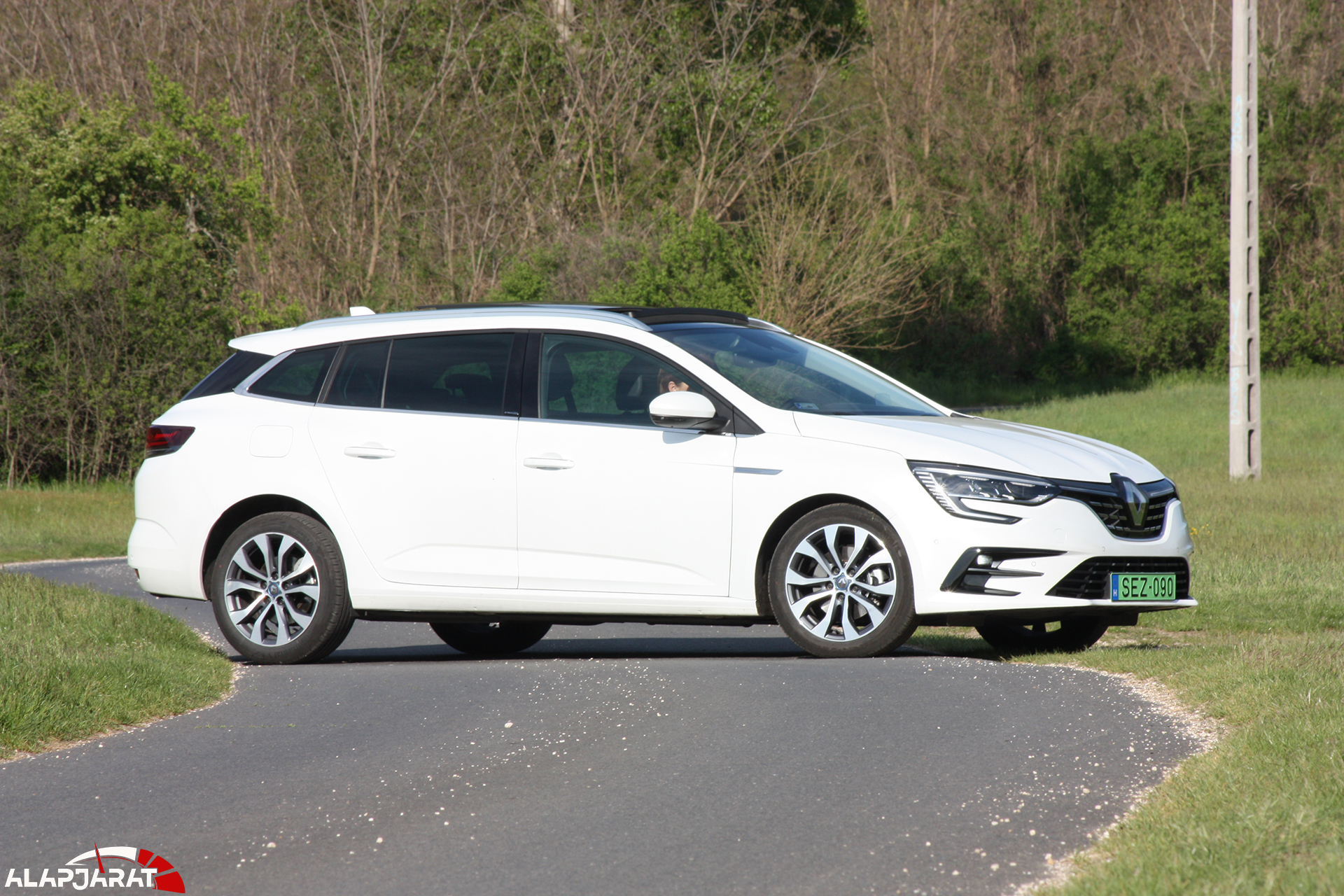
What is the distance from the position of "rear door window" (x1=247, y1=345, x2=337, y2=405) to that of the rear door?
177 millimetres

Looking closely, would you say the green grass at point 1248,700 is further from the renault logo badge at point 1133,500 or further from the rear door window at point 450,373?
the rear door window at point 450,373

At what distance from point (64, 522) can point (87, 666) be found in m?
15.9

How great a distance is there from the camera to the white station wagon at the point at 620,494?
7707 millimetres

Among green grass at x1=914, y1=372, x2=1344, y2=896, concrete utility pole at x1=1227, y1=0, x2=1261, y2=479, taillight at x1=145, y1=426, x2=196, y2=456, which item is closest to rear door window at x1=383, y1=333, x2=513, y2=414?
taillight at x1=145, y1=426, x2=196, y2=456

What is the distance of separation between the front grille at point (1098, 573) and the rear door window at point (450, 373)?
300 cm

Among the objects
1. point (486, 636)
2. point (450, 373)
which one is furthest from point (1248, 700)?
point (486, 636)

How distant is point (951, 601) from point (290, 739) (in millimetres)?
3067

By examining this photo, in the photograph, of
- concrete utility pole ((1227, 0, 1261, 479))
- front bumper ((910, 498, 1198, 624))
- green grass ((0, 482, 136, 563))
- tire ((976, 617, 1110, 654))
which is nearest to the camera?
front bumper ((910, 498, 1198, 624))

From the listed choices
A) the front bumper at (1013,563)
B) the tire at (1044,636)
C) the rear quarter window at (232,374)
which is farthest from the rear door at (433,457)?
the tire at (1044,636)

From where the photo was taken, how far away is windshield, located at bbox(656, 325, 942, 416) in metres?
8.35

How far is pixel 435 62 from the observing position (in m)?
37.8

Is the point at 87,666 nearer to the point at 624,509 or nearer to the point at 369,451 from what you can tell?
the point at 369,451

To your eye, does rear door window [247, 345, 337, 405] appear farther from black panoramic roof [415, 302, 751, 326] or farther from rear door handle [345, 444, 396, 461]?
black panoramic roof [415, 302, 751, 326]

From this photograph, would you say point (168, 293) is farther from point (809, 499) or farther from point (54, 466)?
point (809, 499)
